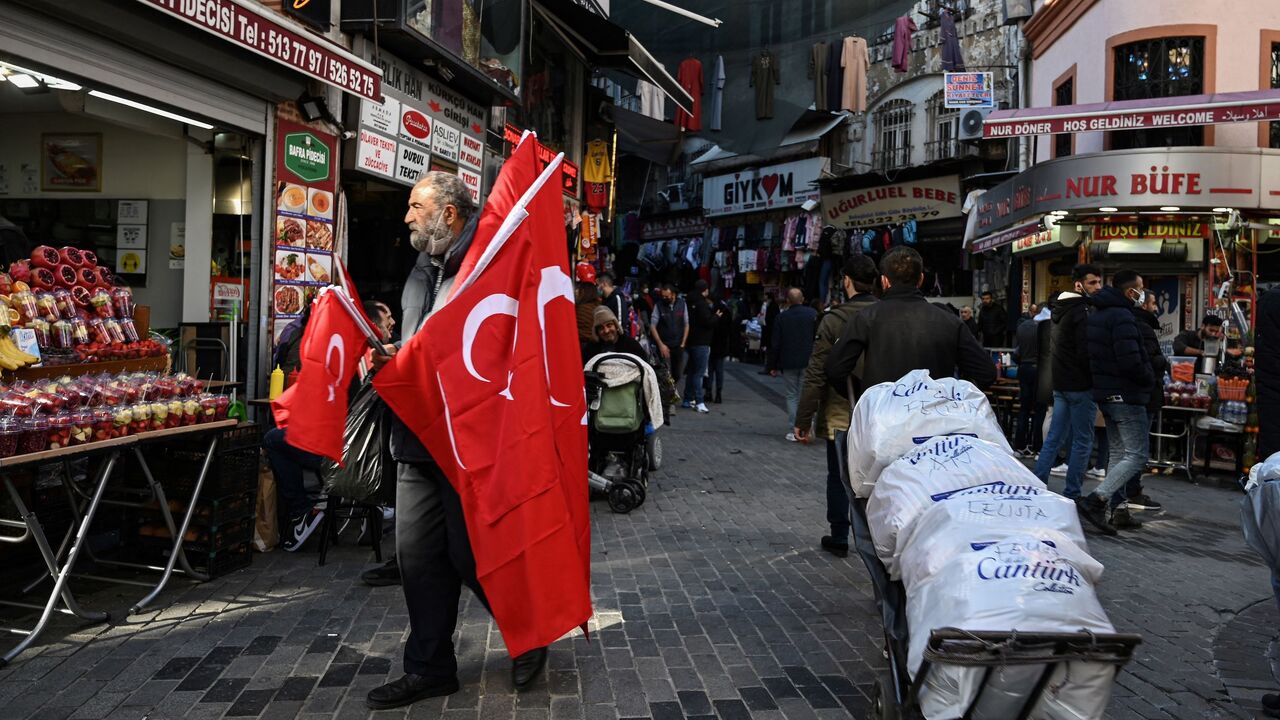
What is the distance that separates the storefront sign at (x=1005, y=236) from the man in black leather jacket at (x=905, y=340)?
13.0 meters

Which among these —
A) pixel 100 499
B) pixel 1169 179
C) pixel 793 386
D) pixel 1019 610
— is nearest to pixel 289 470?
pixel 100 499

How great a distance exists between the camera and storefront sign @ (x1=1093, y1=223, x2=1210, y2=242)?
53.0 ft

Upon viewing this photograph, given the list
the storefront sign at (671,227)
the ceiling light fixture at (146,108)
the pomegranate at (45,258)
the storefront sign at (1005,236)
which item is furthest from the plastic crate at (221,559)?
the storefront sign at (671,227)

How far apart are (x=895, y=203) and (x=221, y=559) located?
76.6 feet

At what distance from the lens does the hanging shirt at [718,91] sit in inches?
728

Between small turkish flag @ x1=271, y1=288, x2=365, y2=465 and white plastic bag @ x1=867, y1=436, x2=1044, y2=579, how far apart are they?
7.49 feet

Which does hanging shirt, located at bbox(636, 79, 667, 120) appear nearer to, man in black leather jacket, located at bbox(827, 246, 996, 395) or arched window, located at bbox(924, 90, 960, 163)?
arched window, located at bbox(924, 90, 960, 163)

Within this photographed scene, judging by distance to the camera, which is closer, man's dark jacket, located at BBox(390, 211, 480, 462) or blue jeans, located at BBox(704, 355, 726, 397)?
man's dark jacket, located at BBox(390, 211, 480, 462)

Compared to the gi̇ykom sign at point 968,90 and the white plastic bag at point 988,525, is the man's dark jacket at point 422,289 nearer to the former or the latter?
the white plastic bag at point 988,525

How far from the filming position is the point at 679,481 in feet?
30.3

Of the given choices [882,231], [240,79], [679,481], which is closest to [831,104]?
[882,231]

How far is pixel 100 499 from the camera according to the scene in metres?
4.75

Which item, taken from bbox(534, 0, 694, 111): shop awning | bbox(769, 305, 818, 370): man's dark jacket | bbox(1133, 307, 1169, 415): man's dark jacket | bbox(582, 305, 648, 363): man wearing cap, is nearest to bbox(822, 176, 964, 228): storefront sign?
bbox(534, 0, 694, 111): shop awning

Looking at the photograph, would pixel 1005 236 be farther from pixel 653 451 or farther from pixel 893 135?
pixel 653 451
